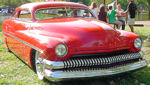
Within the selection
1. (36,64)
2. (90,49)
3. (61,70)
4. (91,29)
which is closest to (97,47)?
(90,49)

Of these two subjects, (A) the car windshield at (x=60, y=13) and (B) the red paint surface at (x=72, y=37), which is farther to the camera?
(A) the car windshield at (x=60, y=13)

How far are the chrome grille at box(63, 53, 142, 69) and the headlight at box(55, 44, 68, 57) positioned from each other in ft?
0.45

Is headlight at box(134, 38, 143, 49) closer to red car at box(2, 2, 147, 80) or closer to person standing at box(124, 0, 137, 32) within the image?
red car at box(2, 2, 147, 80)

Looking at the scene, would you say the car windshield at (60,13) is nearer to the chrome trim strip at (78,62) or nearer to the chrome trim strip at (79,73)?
the chrome trim strip at (78,62)

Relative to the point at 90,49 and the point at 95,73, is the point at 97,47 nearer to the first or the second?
the point at 90,49

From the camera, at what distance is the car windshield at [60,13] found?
443 cm

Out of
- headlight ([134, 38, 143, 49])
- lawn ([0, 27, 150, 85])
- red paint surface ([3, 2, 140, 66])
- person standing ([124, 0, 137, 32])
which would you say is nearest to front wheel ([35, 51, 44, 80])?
lawn ([0, 27, 150, 85])

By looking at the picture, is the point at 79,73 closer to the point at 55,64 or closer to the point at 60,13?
the point at 55,64

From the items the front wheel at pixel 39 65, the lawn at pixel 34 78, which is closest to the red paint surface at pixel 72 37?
the front wheel at pixel 39 65

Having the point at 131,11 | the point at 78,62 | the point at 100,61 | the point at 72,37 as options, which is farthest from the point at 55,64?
the point at 131,11

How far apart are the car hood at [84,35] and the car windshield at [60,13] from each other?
545 millimetres

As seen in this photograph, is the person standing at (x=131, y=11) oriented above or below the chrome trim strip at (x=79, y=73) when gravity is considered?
above

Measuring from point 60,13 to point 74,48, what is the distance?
5.51 feet

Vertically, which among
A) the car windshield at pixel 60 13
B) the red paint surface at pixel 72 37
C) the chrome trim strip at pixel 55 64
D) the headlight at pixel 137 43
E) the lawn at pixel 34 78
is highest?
the car windshield at pixel 60 13
